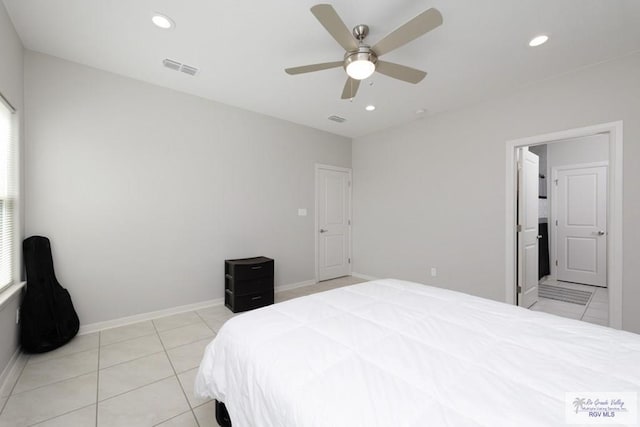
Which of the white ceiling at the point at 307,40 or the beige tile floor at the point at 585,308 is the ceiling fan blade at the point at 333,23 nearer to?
the white ceiling at the point at 307,40

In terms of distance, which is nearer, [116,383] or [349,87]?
[116,383]

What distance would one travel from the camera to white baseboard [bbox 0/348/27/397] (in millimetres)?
1852

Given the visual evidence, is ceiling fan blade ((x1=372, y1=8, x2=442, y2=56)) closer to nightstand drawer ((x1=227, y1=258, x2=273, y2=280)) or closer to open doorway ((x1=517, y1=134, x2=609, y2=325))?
nightstand drawer ((x1=227, y1=258, x2=273, y2=280))

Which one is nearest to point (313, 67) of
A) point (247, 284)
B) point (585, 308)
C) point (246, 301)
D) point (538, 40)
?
point (538, 40)

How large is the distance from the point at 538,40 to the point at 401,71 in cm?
126

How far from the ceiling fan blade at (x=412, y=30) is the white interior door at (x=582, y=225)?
4.86 metres

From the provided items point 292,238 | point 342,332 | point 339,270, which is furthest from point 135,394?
point 339,270

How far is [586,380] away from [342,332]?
93 centimetres

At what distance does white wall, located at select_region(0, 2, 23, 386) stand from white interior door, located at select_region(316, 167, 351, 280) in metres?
3.51

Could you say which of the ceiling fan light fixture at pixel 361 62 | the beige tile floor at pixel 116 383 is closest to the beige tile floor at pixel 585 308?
the ceiling fan light fixture at pixel 361 62

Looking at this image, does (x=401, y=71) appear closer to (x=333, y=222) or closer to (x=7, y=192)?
(x=333, y=222)

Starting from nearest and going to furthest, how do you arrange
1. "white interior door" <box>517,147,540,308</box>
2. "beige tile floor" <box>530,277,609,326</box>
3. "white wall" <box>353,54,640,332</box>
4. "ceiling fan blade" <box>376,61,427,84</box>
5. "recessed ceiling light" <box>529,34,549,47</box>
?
"ceiling fan blade" <box>376,61,427,84</box> < "recessed ceiling light" <box>529,34,549,47</box> < "white wall" <box>353,54,640,332</box> < "beige tile floor" <box>530,277,609,326</box> < "white interior door" <box>517,147,540,308</box>

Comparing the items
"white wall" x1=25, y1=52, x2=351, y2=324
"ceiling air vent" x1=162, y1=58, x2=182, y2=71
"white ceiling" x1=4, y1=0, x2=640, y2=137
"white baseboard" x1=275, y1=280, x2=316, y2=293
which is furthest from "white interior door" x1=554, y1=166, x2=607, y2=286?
"ceiling air vent" x1=162, y1=58, x2=182, y2=71

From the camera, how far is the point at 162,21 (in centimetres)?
208
